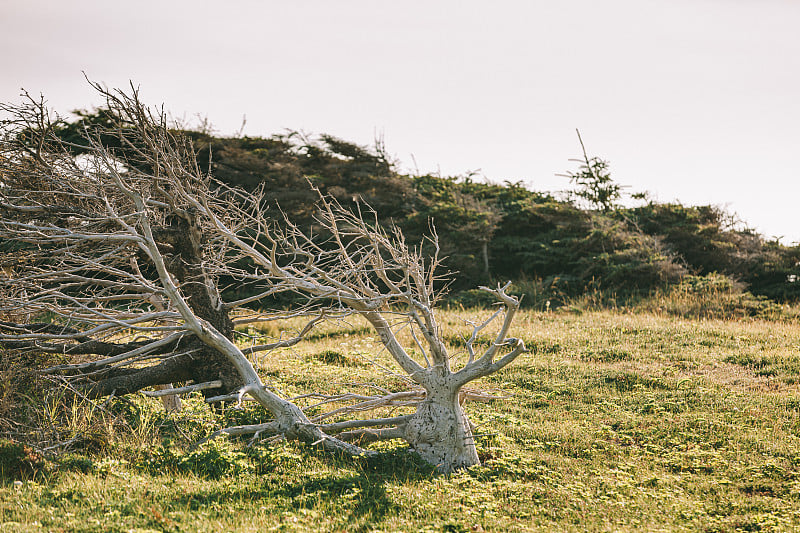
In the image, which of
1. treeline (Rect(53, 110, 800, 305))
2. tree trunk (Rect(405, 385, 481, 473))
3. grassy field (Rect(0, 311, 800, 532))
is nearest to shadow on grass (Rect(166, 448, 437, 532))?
grassy field (Rect(0, 311, 800, 532))

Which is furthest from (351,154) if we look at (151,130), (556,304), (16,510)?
(16,510)

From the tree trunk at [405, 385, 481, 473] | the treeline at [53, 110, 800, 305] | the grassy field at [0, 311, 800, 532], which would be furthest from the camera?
the treeline at [53, 110, 800, 305]

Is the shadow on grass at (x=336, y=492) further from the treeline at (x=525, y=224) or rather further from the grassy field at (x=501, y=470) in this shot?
the treeline at (x=525, y=224)

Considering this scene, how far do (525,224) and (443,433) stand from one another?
1767 centimetres

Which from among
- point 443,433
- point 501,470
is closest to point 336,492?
point 443,433

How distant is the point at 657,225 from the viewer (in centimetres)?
2228

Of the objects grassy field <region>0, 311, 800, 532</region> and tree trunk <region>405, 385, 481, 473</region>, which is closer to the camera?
grassy field <region>0, 311, 800, 532</region>

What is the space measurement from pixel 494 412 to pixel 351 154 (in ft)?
58.5

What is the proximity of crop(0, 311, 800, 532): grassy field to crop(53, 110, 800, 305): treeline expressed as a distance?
9092 millimetres

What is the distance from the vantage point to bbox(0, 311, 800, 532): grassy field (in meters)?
5.50

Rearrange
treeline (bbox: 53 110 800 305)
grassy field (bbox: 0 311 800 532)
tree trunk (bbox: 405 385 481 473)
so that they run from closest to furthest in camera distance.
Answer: grassy field (bbox: 0 311 800 532) < tree trunk (bbox: 405 385 481 473) < treeline (bbox: 53 110 800 305)

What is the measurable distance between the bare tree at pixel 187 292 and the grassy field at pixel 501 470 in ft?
1.38

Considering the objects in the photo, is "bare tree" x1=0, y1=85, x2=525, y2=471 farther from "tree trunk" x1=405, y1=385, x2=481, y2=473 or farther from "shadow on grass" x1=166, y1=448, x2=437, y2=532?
"shadow on grass" x1=166, y1=448, x2=437, y2=532

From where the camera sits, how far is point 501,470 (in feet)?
22.8
